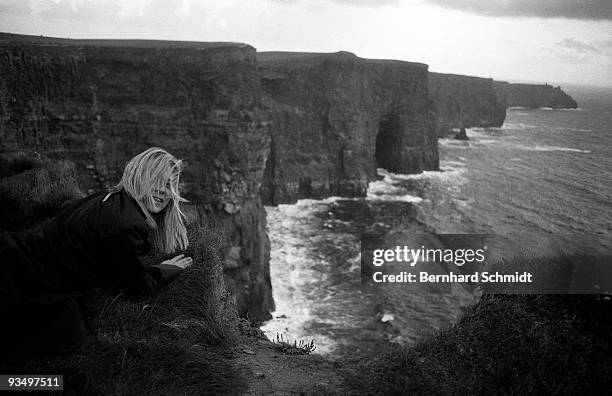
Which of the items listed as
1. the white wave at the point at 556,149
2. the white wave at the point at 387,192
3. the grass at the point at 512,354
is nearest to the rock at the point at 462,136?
the white wave at the point at 387,192

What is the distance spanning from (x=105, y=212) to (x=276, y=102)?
49.4m

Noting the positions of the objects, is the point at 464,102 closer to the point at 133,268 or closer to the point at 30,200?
the point at 30,200

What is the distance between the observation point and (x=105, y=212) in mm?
4637

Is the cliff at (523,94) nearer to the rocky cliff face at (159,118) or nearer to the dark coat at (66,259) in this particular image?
the rocky cliff face at (159,118)

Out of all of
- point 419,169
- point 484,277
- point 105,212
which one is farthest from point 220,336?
point 419,169

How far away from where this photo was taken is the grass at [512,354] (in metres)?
5.16

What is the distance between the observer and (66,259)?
4637mm

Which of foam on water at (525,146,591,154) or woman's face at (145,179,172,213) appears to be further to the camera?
foam on water at (525,146,591,154)

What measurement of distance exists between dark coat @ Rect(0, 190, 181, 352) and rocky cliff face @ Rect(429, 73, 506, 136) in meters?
85.5

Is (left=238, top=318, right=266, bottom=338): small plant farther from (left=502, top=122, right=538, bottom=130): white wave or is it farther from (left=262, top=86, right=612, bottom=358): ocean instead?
(left=502, top=122, right=538, bottom=130): white wave

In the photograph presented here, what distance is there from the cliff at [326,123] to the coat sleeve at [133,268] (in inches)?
1761

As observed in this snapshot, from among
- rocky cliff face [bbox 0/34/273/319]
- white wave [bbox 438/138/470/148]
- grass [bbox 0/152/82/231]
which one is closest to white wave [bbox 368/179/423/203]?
rocky cliff face [bbox 0/34/273/319]

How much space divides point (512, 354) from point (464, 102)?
90695mm

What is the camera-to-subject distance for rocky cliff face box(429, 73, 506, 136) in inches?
3406
